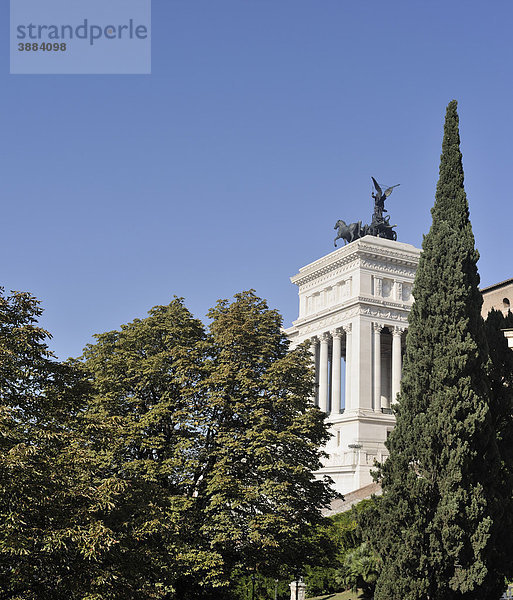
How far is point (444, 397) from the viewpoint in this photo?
2612 cm

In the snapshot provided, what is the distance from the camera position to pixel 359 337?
74.1 m

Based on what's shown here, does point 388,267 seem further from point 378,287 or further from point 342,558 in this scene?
point 342,558

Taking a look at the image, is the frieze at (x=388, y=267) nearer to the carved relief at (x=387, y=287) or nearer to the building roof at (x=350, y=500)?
the carved relief at (x=387, y=287)

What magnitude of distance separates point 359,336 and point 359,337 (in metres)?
0.10

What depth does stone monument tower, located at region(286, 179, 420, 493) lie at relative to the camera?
70312 mm

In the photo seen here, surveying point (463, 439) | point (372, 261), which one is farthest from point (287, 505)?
point (372, 261)

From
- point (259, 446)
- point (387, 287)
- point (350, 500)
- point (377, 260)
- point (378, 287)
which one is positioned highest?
point (377, 260)

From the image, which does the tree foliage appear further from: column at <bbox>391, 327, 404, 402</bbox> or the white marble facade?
column at <bbox>391, 327, 404, 402</bbox>

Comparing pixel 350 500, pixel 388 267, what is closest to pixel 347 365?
pixel 388 267

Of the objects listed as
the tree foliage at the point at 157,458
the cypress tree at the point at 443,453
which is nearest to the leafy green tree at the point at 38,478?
the tree foliage at the point at 157,458

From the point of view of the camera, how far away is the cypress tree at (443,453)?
24.6m

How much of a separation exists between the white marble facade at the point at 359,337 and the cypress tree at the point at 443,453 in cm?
4160

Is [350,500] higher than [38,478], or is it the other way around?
[38,478]

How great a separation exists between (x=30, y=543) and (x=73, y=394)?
4.43 meters
